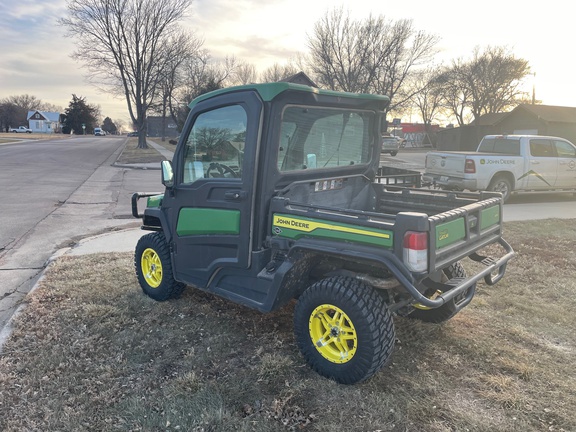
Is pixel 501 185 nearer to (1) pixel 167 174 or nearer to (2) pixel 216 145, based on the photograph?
(2) pixel 216 145

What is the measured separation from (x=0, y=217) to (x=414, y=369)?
8.99 m

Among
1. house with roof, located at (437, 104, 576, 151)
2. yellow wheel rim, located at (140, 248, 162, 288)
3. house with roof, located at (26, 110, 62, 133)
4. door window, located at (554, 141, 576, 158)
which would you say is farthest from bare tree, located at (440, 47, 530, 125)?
house with roof, located at (26, 110, 62, 133)

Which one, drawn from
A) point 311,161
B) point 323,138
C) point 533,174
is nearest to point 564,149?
point 533,174

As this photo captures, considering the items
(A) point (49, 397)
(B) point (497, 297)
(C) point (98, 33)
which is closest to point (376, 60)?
(C) point (98, 33)

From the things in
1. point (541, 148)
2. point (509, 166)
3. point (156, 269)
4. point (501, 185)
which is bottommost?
point (156, 269)

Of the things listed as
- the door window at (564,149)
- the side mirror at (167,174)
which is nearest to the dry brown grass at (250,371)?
the side mirror at (167,174)

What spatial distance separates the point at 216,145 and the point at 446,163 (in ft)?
29.1

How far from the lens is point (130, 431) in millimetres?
2646

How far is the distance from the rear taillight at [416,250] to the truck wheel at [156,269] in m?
2.55

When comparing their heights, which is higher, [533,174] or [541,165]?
[541,165]

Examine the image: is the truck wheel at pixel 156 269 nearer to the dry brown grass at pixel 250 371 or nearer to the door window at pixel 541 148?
the dry brown grass at pixel 250 371

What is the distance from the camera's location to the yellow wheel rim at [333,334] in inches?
121

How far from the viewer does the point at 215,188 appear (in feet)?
12.0

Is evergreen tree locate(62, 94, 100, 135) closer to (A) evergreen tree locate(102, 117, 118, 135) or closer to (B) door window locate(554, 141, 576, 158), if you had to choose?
(A) evergreen tree locate(102, 117, 118, 135)
